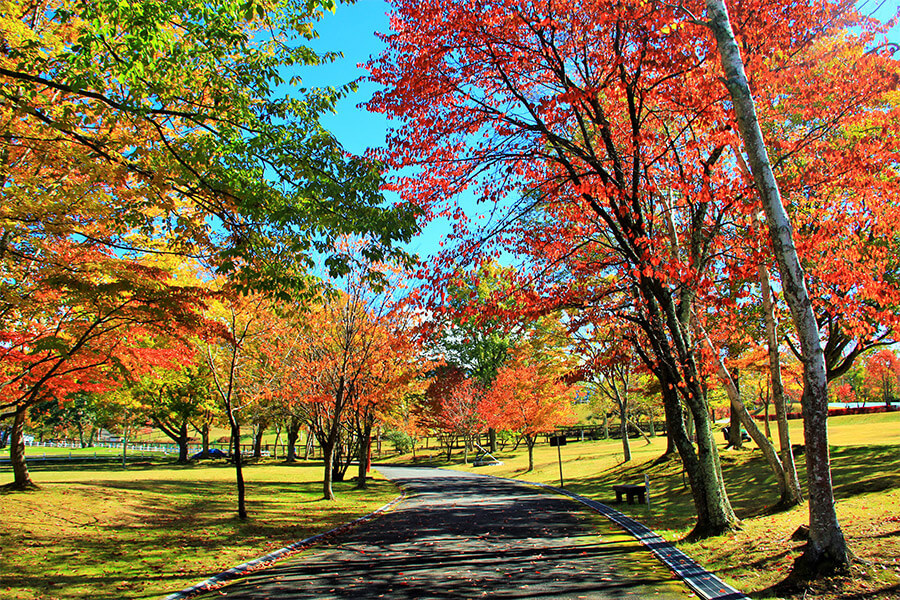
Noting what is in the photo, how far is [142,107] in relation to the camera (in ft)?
22.2

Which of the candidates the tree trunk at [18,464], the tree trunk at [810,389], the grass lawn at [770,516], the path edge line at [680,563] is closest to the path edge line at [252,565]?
the path edge line at [680,563]

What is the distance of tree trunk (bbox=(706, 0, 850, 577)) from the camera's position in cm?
579

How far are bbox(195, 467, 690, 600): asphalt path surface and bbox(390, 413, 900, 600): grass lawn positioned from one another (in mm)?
1072

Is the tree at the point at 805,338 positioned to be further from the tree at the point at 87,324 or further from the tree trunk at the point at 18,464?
the tree trunk at the point at 18,464

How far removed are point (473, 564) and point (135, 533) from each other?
8.21 meters

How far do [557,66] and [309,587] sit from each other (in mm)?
9683

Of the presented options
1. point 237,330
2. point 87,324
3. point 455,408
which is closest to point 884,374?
point 455,408

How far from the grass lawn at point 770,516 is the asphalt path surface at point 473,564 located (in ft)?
3.52

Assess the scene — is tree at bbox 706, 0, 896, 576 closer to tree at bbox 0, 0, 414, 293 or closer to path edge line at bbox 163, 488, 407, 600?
tree at bbox 0, 0, 414, 293

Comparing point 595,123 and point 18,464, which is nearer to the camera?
point 595,123

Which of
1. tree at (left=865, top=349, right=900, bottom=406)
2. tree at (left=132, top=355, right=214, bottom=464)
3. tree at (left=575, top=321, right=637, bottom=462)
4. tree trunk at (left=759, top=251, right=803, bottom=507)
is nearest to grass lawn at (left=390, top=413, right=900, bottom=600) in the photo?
tree trunk at (left=759, top=251, right=803, bottom=507)

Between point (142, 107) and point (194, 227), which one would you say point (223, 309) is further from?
point (142, 107)

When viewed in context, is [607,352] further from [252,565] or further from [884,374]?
[884,374]

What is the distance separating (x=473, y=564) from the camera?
8.06 m
